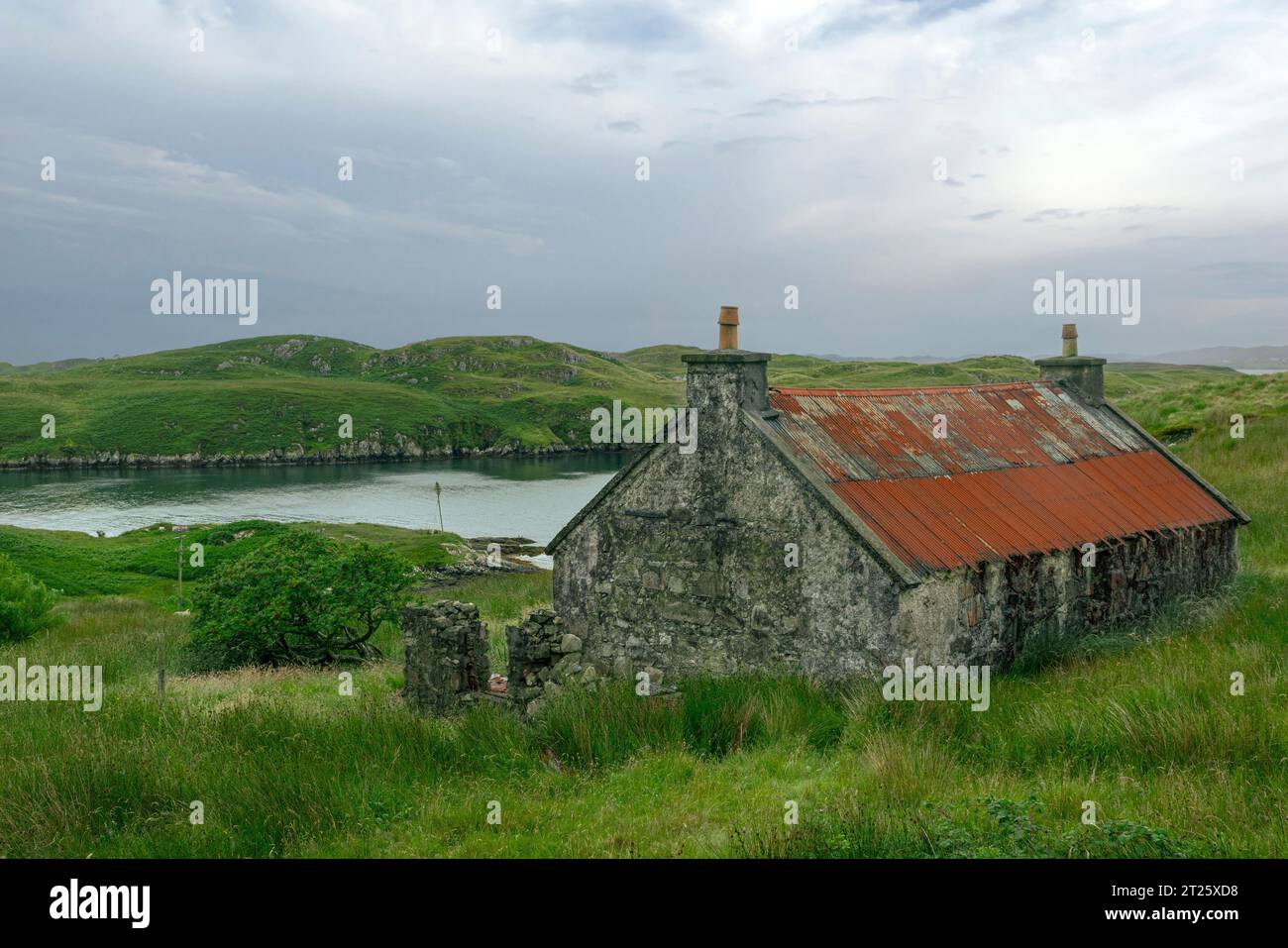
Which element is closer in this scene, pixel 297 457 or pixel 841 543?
pixel 841 543

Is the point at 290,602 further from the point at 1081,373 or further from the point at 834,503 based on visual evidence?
the point at 1081,373

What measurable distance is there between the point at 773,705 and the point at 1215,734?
4.11m

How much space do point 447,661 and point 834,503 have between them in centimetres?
568

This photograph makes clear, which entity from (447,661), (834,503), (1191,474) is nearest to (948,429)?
(834,503)

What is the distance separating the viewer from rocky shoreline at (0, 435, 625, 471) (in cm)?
11088

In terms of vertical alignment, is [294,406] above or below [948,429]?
above

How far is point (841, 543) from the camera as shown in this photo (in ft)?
40.0

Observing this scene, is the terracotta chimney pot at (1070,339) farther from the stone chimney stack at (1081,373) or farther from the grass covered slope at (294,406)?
the grass covered slope at (294,406)

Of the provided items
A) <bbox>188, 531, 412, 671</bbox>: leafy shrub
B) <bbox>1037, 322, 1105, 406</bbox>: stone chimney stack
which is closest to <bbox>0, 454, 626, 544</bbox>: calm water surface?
<bbox>188, 531, 412, 671</bbox>: leafy shrub

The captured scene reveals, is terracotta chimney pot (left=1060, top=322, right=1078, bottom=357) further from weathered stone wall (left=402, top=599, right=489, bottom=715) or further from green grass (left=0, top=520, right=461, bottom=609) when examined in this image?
green grass (left=0, top=520, right=461, bottom=609)

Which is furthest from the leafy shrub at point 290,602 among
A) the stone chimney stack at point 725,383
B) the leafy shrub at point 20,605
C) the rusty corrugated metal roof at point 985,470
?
the rusty corrugated metal roof at point 985,470

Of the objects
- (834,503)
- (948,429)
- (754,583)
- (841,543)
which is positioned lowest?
(754,583)

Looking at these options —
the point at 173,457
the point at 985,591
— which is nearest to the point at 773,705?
the point at 985,591
